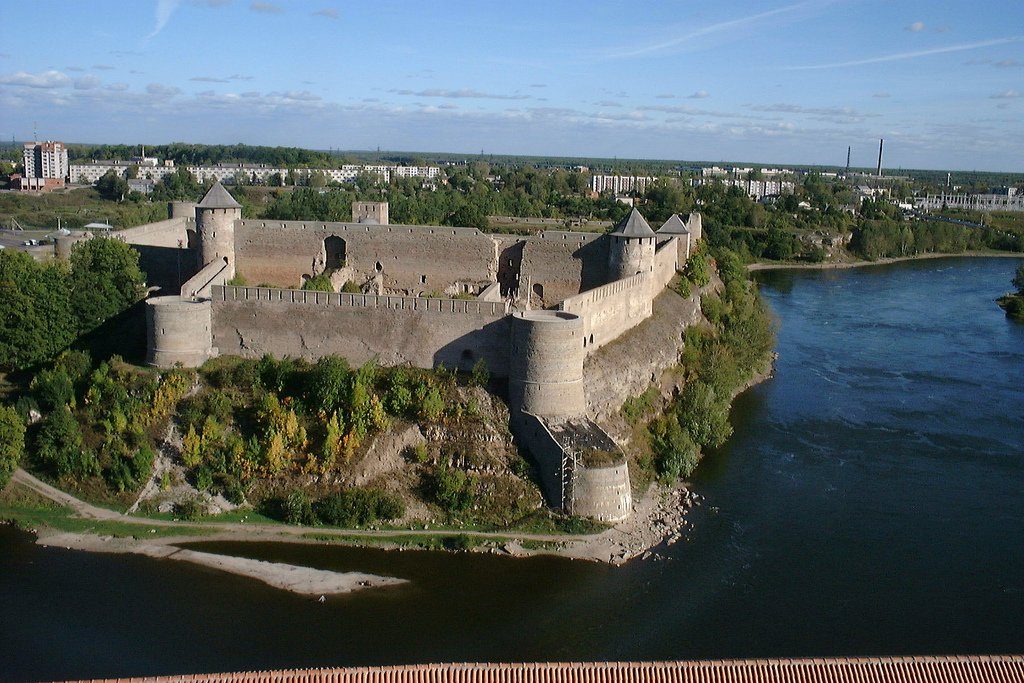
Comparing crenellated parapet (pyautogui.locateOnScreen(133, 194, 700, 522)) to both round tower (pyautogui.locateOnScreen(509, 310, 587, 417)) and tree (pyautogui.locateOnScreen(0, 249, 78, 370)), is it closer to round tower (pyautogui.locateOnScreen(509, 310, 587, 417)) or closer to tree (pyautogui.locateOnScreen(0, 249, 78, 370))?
round tower (pyautogui.locateOnScreen(509, 310, 587, 417))

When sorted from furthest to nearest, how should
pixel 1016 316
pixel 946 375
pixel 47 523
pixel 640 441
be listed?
pixel 1016 316 < pixel 946 375 < pixel 640 441 < pixel 47 523

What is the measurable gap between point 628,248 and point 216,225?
7768 mm

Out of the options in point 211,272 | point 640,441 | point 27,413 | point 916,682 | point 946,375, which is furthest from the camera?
point 946,375

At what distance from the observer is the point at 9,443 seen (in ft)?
45.4

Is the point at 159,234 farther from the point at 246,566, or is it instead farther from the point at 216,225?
the point at 246,566

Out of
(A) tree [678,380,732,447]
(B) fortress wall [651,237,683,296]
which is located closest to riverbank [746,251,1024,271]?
(B) fortress wall [651,237,683,296]

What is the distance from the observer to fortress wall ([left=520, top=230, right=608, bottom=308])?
19.2 meters

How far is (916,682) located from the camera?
7.59 metres

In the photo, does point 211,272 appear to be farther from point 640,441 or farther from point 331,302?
point 640,441

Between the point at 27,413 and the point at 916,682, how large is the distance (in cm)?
1268

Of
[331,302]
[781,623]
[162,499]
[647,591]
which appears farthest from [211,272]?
[781,623]

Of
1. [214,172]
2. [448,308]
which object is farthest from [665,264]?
[214,172]

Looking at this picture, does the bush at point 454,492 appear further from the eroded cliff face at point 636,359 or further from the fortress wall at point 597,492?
the eroded cliff face at point 636,359

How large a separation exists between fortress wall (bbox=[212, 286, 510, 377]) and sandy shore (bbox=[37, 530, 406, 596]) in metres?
3.70
